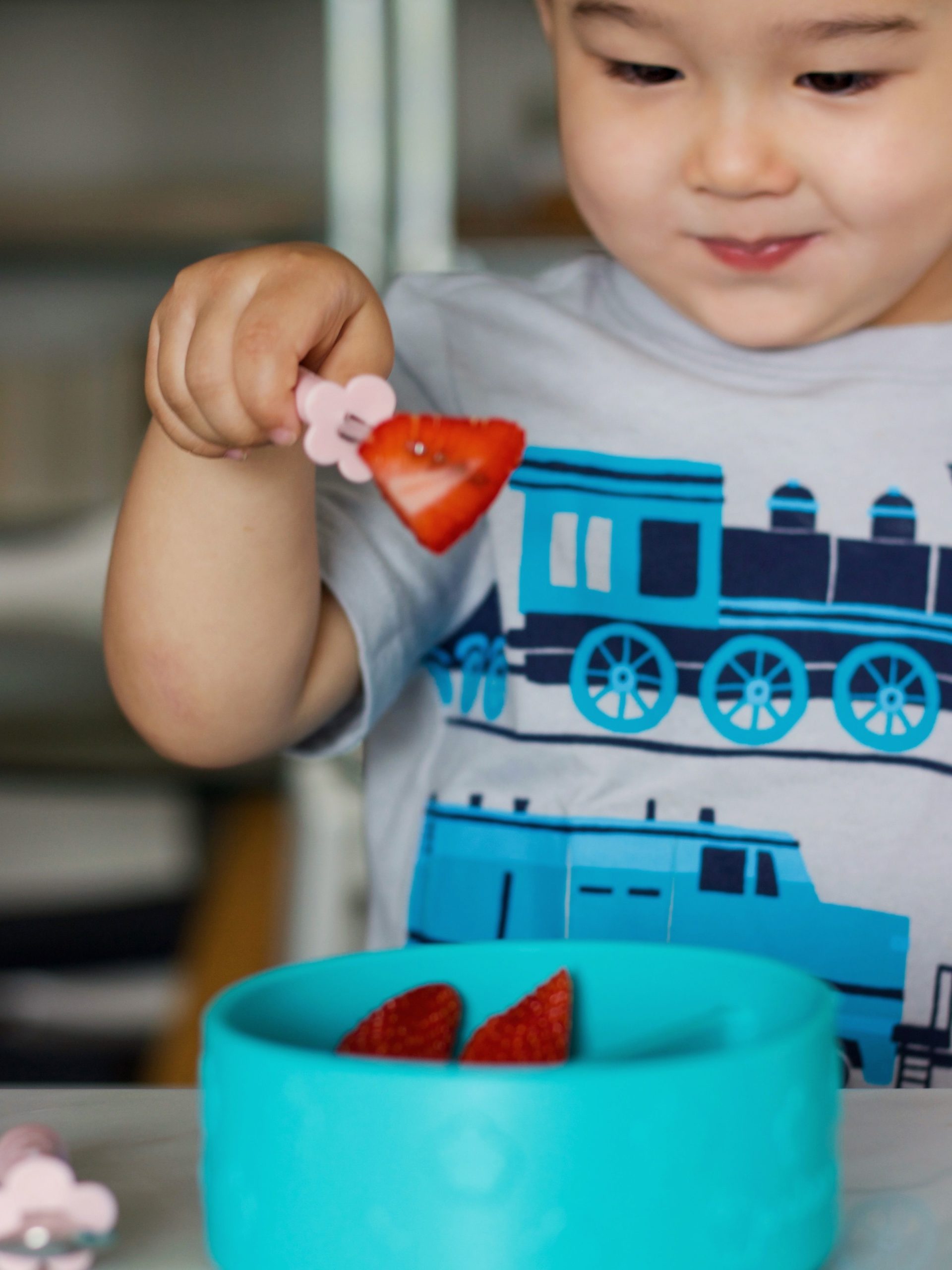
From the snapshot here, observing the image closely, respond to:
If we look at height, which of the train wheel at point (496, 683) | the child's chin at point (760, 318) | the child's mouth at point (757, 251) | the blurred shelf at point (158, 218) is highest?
the blurred shelf at point (158, 218)

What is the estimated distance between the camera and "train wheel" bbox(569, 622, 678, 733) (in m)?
0.71

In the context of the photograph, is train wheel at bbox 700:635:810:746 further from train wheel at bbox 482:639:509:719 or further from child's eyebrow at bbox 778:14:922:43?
child's eyebrow at bbox 778:14:922:43

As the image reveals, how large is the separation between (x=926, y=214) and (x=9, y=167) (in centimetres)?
191

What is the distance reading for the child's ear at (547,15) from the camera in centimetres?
68

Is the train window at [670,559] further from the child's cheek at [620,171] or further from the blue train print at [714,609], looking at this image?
the child's cheek at [620,171]

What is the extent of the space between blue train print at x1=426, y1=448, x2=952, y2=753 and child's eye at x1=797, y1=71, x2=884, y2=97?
188 mm

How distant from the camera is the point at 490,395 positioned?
2.52 feet

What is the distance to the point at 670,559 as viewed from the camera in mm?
719

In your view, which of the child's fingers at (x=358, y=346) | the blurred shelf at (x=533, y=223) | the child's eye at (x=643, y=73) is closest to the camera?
the child's fingers at (x=358, y=346)

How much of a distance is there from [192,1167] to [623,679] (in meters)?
0.39

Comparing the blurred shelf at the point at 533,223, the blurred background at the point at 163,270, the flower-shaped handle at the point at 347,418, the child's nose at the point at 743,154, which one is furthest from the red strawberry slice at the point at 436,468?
the blurred shelf at the point at 533,223

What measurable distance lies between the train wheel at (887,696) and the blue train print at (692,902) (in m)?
0.06

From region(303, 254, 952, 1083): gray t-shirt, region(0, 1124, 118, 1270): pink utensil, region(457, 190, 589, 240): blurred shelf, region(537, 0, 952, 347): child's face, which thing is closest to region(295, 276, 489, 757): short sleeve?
region(303, 254, 952, 1083): gray t-shirt

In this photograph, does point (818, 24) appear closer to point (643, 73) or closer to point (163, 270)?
point (643, 73)
